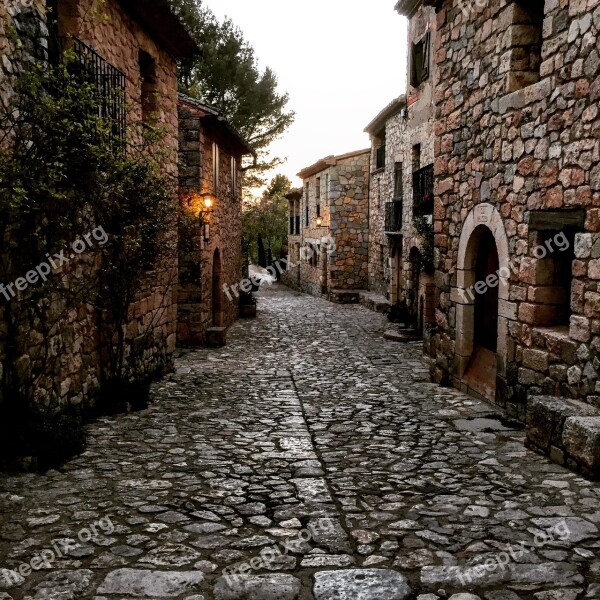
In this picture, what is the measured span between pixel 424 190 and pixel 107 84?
8.05 m

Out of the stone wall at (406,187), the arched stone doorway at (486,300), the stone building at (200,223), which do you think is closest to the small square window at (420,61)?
the stone wall at (406,187)

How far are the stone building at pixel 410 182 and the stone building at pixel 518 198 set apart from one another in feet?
10.4

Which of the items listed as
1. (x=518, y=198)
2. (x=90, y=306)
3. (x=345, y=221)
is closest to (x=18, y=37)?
(x=90, y=306)

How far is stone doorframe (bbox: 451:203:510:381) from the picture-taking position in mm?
6637

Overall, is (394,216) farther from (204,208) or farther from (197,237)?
(197,237)

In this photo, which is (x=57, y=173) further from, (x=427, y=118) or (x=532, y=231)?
(x=427, y=118)

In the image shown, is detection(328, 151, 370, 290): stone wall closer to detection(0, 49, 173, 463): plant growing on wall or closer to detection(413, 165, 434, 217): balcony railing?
detection(413, 165, 434, 217): balcony railing

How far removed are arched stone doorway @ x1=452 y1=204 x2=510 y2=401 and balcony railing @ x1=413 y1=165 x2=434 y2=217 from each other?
520 centimetres

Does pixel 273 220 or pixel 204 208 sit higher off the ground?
pixel 273 220

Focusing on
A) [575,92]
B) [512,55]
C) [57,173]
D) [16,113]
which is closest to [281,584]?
[57,173]

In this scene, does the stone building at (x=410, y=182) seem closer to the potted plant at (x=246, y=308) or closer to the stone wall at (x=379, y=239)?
the stone wall at (x=379, y=239)

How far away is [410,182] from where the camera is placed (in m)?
16.1

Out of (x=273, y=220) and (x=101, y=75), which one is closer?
(x=101, y=75)

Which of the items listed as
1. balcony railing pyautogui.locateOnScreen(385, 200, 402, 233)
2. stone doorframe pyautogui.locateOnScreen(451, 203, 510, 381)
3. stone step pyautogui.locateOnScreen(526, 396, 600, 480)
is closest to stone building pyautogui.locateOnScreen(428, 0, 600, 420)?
stone doorframe pyautogui.locateOnScreen(451, 203, 510, 381)
